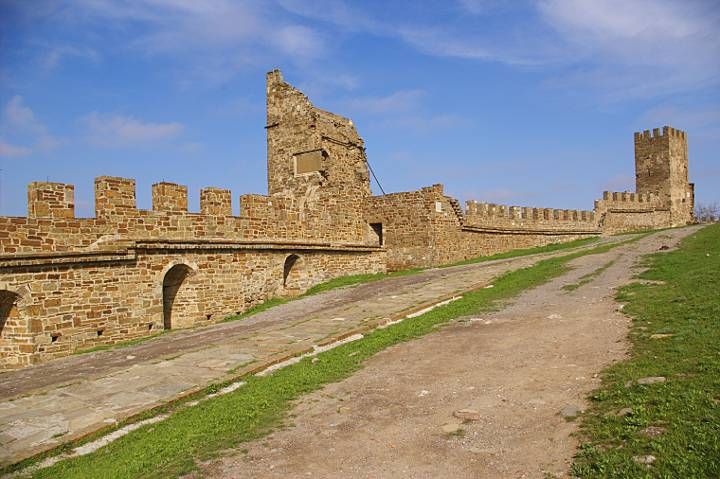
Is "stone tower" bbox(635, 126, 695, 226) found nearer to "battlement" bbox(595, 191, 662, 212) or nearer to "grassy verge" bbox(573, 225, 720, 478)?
"battlement" bbox(595, 191, 662, 212)

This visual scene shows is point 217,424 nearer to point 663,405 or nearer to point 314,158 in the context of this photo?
point 663,405

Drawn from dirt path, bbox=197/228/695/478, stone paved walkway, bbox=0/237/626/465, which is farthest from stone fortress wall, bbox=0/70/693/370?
dirt path, bbox=197/228/695/478

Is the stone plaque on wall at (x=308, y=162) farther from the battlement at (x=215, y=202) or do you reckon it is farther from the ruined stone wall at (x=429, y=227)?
the battlement at (x=215, y=202)

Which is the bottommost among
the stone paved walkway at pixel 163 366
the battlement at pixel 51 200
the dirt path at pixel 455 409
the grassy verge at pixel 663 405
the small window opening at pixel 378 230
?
the stone paved walkway at pixel 163 366

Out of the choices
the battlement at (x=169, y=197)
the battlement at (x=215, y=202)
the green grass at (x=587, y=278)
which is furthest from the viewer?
the battlement at (x=215, y=202)

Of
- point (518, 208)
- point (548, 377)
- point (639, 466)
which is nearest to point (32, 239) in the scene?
point (548, 377)

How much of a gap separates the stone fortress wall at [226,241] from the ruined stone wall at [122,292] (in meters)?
0.03

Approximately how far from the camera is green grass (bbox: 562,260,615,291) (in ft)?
41.9

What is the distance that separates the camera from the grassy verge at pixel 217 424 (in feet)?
16.6

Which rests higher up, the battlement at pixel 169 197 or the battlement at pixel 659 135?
the battlement at pixel 659 135

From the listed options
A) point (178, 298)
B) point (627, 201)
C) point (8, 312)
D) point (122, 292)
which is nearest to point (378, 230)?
point (178, 298)

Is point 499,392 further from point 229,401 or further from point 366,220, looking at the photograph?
point 366,220

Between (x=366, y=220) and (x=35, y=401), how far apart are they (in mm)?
17551

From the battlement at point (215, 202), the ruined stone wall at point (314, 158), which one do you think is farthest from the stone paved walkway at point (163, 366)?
the ruined stone wall at point (314, 158)
